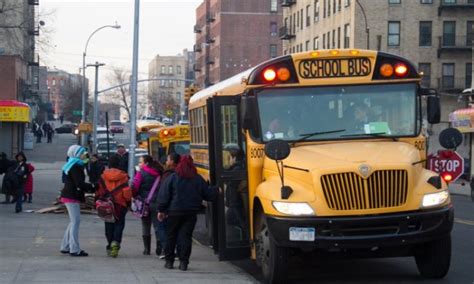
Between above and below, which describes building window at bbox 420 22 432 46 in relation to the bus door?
above

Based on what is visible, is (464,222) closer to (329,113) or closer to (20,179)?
(329,113)

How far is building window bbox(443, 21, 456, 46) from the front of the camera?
203 ft

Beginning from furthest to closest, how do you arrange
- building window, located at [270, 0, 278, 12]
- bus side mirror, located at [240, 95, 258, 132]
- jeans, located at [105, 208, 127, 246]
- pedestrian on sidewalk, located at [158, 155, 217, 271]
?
building window, located at [270, 0, 278, 12], jeans, located at [105, 208, 127, 246], pedestrian on sidewalk, located at [158, 155, 217, 271], bus side mirror, located at [240, 95, 258, 132]

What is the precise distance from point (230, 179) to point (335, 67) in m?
2.07

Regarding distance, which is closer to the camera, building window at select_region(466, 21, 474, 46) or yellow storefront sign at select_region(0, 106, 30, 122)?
yellow storefront sign at select_region(0, 106, 30, 122)

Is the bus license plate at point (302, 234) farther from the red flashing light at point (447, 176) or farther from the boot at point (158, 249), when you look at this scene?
the red flashing light at point (447, 176)

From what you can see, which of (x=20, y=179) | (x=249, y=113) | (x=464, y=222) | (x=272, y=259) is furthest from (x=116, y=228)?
(x=20, y=179)

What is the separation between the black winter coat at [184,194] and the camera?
37.5 feet

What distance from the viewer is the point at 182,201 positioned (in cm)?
1144

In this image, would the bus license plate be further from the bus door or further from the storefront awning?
the storefront awning

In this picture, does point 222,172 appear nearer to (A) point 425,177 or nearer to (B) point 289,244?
(B) point 289,244

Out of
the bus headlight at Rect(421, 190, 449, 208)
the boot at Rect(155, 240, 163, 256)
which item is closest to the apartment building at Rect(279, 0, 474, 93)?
the boot at Rect(155, 240, 163, 256)

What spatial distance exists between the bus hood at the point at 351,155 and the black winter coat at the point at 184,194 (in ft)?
5.26

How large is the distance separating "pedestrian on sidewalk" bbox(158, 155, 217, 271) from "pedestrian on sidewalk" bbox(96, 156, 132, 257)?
4.62ft
